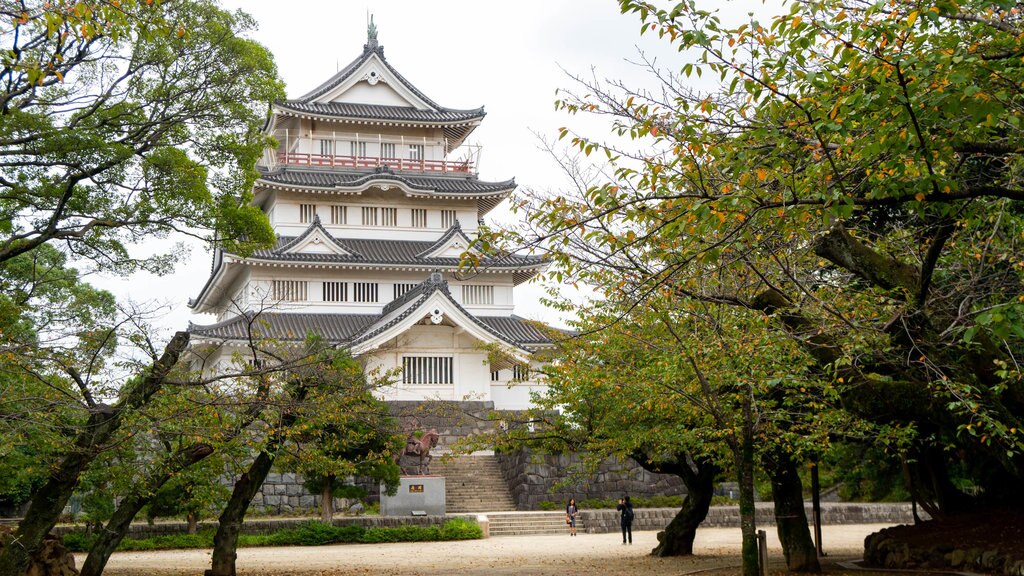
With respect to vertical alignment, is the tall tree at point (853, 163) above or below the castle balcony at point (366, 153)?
below

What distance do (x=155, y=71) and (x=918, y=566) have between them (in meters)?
14.4

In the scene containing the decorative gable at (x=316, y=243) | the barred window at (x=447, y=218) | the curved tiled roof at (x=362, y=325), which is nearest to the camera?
the curved tiled roof at (x=362, y=325)

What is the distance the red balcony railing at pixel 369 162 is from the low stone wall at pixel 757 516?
1794 cm

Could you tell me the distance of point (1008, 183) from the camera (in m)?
8.30

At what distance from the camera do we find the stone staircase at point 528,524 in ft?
93.7

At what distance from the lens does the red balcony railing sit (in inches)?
1586

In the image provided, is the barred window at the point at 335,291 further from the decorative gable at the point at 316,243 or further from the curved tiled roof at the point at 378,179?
the curved tiled roof at the point at 378,179

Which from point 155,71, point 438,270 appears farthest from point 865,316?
point 438,270

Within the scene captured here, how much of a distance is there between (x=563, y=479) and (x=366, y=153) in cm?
1790

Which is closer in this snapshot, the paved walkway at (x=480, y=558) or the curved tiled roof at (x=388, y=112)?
the paved walkway at (x=480, y=558)

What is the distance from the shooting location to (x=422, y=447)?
30.1 m

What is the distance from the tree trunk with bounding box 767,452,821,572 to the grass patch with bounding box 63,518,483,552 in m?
12.4

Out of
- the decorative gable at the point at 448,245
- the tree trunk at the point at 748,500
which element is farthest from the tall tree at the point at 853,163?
the decorative gable at the point at 448,245

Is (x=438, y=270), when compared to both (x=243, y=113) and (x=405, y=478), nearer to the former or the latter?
(x=405, y=478)
